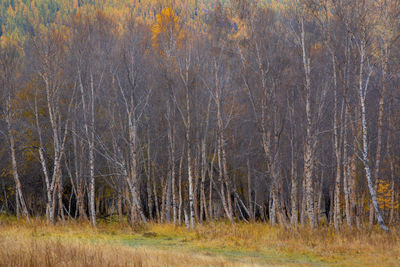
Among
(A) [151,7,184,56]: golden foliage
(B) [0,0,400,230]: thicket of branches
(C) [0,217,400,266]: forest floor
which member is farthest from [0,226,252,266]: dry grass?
(A) [151,7,184,56]: golden foliage

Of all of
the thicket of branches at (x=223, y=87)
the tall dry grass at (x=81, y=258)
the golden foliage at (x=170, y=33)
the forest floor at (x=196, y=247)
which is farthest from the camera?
the golden foliage at (x=170, y=33)

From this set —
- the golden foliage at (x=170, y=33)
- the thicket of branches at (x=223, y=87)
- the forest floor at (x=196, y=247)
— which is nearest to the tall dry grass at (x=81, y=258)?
the forest floor at (x=196, y=247)

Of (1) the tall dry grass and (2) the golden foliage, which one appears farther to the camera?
(2) the golden foliage

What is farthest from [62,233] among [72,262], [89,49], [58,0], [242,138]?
A: [58,0]

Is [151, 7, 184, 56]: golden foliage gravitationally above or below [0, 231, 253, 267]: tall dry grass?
above

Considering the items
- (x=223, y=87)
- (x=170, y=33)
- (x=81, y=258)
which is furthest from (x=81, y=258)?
(x=223, y=87)

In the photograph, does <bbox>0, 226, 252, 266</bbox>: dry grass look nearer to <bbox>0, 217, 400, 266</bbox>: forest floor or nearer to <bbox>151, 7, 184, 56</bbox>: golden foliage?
<bbox>0, 217, 400, 266</bbox>: forest floor

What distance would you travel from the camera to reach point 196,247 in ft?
47.1

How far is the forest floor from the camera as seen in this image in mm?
9070

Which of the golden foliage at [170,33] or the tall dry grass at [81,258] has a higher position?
the golden foliage at [170,33]

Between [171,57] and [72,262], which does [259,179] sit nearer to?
[171,57]

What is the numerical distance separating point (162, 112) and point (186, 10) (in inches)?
252

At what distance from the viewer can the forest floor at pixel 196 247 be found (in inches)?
357

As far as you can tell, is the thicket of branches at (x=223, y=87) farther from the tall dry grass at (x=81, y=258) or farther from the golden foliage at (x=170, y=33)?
the tall dry grass at (x=81, y=258)
